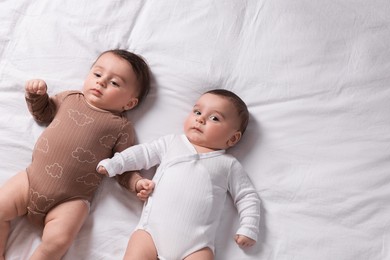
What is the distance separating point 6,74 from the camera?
1519 mm

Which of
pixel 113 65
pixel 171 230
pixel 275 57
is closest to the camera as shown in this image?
pixel 171 230

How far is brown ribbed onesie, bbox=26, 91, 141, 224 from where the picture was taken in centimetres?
135

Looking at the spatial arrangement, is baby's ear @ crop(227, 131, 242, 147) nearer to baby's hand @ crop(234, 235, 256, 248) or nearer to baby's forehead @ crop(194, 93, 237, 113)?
baby's forehead @ crop(194, 93, 237, 113)

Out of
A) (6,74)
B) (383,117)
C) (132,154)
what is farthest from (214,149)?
(6,74)

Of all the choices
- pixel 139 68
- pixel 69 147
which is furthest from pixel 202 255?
pixel 139 68

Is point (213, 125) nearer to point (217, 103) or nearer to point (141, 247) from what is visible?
point (217, 103)

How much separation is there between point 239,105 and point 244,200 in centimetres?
26

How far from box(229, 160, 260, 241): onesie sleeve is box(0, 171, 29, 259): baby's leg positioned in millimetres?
550

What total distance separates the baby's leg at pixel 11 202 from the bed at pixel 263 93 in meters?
0.04

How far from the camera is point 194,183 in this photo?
4.50 feet

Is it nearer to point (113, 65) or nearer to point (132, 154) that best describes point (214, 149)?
point (132, 154)

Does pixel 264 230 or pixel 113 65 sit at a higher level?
pixel 113 65

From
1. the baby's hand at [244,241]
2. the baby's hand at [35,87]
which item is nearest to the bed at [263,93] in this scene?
the baby's hand at [244,241]

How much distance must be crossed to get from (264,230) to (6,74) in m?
0.87
